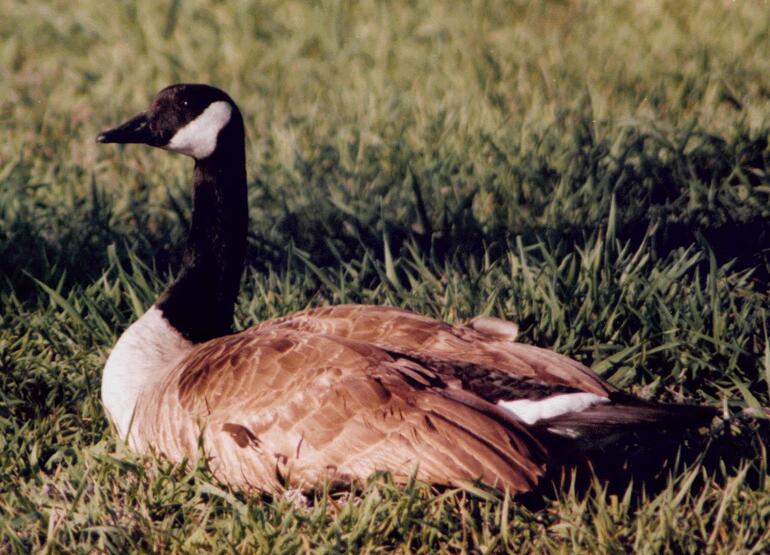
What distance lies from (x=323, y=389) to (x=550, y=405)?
2.20ft

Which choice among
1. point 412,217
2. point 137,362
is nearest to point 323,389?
point 137,362

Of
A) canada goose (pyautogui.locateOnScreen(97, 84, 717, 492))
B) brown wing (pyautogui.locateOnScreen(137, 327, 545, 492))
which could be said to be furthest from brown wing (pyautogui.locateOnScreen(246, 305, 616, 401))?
brown wing (pyautogui.locateOnScreen(137, 327, 545, 492))

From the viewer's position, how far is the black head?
4047 mm

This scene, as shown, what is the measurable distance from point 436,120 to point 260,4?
2.31 m

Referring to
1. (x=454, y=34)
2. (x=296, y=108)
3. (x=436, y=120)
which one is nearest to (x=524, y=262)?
(x=436, y=120)

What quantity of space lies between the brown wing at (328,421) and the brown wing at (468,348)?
14 centimetres

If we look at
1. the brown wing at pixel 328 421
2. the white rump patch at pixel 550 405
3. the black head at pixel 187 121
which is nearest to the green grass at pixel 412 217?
the brown wing at pixel 328 421

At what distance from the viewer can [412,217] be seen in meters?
5.22

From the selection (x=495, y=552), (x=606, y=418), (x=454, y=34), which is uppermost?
(x=454, y=34)

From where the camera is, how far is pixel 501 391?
337 cm

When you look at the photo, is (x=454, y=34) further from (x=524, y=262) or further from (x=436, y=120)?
(x=524, y=262)

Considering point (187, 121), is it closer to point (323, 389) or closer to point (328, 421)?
point (323, 389)

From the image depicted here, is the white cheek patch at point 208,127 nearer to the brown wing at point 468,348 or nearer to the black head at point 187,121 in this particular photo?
the black head at point 187,121

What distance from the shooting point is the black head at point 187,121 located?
405 cm
